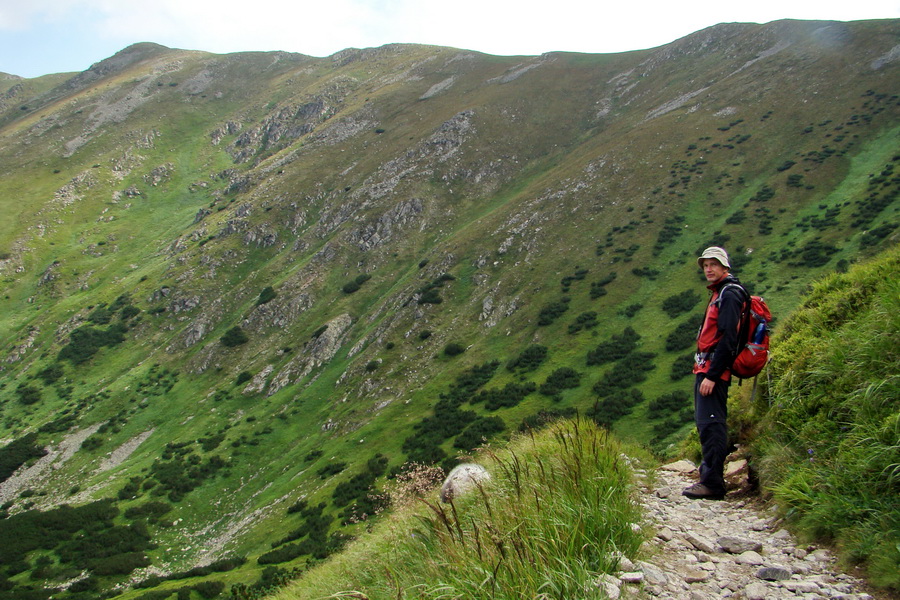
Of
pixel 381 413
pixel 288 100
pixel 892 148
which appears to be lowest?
pixel 381 413

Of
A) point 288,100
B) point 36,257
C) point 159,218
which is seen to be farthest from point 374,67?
point 36,257

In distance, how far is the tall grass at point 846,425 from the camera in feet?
12.7

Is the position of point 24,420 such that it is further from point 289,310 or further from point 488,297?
point 488,297

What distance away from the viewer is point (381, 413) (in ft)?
165

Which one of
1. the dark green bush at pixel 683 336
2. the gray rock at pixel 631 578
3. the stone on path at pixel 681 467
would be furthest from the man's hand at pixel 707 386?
the dark green bush at pixel 683 336

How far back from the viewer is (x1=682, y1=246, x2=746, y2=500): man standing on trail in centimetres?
596

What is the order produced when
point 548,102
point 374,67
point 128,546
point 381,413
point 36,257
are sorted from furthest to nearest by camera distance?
point 374,67
point 548,102
point 36,257
point 381,413
point 128,546

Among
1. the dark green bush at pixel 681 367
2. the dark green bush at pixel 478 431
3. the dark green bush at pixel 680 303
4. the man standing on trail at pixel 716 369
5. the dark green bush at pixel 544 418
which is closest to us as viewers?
the man standing on trail at pixel 716 369

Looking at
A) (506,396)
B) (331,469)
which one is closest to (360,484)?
(331,469)

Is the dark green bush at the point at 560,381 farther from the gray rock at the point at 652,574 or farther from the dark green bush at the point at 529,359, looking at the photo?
the gray rock at the point at 652,574

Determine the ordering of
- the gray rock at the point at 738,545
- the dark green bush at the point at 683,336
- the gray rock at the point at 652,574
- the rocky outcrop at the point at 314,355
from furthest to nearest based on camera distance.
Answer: the rocky outcrop at the point at 314,355
the dark green bush at the point at 683,336
the gray rock at the point at 738,545
the gray rock at the point at 652,574

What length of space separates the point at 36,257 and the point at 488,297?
11049 centimetres

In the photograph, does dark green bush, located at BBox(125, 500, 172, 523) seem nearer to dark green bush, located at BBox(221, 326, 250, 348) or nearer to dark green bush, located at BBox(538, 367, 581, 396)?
dark green bush, located at BBox(221, 326, 250, 348)

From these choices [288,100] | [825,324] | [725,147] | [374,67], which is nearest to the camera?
[825,324]
